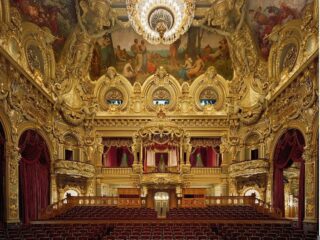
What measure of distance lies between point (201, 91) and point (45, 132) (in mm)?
10540

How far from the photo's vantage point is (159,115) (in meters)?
23.8

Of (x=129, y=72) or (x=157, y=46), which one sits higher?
(x=157, y=46)

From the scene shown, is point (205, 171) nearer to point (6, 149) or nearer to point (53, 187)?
point (53, 187)

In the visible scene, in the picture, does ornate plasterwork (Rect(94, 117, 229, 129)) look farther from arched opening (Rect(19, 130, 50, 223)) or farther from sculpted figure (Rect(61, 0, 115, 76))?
arched opening (Rect(19, 130, 50, 223))

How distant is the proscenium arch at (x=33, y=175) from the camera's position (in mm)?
16969

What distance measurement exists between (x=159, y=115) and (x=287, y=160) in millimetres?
8054

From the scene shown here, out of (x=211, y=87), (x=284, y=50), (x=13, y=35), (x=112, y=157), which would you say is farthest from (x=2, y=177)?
(x=211, y=87)

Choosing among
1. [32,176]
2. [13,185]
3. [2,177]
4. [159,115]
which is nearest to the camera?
[2,177]

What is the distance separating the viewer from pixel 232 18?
22203 millimetres

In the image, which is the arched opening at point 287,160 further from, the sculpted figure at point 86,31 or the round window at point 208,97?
the sculpted figure at point 86,31

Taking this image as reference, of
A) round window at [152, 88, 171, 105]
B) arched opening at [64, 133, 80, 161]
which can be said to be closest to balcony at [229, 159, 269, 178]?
round window at [152, 88, 171, 105]

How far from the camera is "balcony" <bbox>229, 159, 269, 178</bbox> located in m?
21.0

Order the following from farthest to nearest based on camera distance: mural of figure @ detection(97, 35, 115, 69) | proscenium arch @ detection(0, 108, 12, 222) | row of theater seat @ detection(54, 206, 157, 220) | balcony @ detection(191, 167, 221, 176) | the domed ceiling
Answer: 1. balcony @ detection(191, 167, 221, 176)
2. mural of figure @ detection(97, 35, 115, 69)
3. the domed ceiling
4. row of theater seat @ detection(54, 206, 157, 220)
5. proscenium arch @ detection(0, 108, 12, 222)

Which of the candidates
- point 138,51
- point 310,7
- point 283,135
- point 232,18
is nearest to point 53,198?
point 138,51
